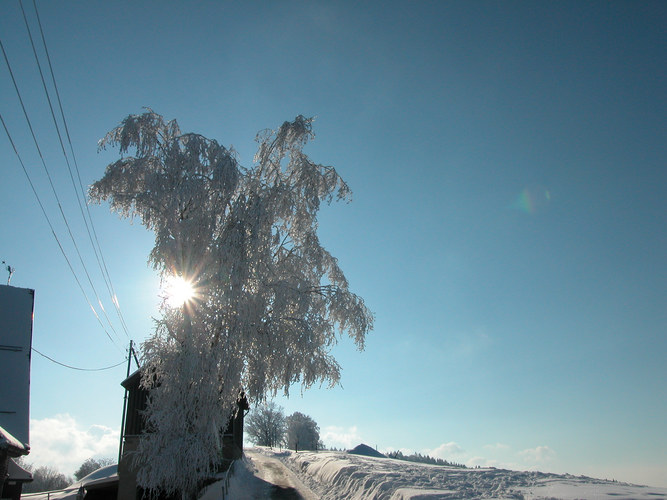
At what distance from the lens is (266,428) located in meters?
88.2

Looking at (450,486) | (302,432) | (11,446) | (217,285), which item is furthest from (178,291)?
(302,432)

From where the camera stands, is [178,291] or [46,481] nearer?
[178,291]

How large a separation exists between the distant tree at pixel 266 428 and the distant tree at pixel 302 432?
5.99ft

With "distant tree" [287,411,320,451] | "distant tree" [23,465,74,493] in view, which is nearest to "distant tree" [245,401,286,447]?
"distant tree" [287,411,320,451]

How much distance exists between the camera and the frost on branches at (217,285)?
1312 centimetres

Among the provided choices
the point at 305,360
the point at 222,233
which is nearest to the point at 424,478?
the point at 305,360

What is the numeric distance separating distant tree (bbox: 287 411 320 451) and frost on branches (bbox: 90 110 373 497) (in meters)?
77.3

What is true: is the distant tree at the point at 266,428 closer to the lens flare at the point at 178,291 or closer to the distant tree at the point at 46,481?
the distant tree at the point at 46,481

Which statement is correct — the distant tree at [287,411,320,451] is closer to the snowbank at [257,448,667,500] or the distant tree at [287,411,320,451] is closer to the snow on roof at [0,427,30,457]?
the snowbank at [257,448,667,500]

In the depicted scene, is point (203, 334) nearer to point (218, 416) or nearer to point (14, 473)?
point (218, 416)

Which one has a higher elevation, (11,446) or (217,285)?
(217,285)

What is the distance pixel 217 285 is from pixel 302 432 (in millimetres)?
80657

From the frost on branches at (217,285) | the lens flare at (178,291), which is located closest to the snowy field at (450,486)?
the frost on branches at (217,285)

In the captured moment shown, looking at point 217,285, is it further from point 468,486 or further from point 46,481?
point 46,481
